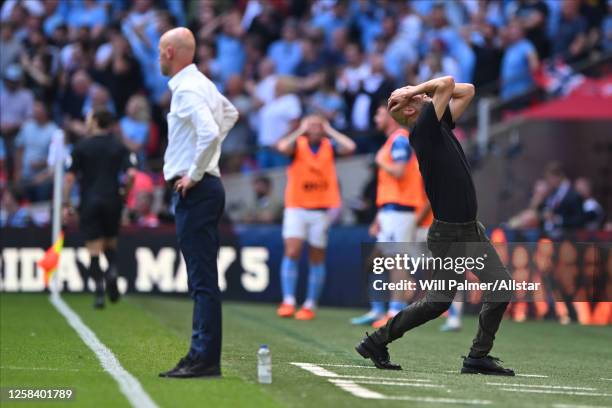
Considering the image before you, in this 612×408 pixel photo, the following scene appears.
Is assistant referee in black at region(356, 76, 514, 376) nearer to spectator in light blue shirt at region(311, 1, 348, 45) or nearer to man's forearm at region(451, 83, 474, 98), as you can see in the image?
man's forearm at region(451, 83, 474, 98)

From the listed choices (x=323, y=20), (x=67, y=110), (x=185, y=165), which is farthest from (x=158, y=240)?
(x=185, y=165)

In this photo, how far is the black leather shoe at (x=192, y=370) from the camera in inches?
336

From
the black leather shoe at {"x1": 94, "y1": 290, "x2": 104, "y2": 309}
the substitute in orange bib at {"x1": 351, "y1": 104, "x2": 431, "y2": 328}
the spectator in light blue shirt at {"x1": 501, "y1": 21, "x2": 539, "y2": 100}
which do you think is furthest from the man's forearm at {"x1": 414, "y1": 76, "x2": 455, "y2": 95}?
the spectator in light blue shirt at {"x1": 501, "y1": 21, "x2": 539, "y2": 100}

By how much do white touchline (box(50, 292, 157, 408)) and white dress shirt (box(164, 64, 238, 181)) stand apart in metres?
1.36

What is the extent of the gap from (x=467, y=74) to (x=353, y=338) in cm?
913

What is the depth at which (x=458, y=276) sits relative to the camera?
9.50m

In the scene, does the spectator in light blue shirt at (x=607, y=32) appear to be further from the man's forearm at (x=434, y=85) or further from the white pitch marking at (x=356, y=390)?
the white pitch marking at (x=356, y=390)

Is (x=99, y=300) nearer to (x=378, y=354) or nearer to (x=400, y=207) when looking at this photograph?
(x=400, y=207)

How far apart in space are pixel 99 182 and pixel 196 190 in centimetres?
709

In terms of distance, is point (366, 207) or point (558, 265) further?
point (366, 207)

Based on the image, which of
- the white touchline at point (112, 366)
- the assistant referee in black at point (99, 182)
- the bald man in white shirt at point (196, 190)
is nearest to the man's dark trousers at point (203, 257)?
the bald man in white shirt at point (196, 190)

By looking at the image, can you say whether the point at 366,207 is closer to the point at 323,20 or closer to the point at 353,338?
the point at 323,20

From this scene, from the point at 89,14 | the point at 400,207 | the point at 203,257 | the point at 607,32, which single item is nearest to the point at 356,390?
the point at 203,257

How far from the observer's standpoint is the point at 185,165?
8812 millimetres
